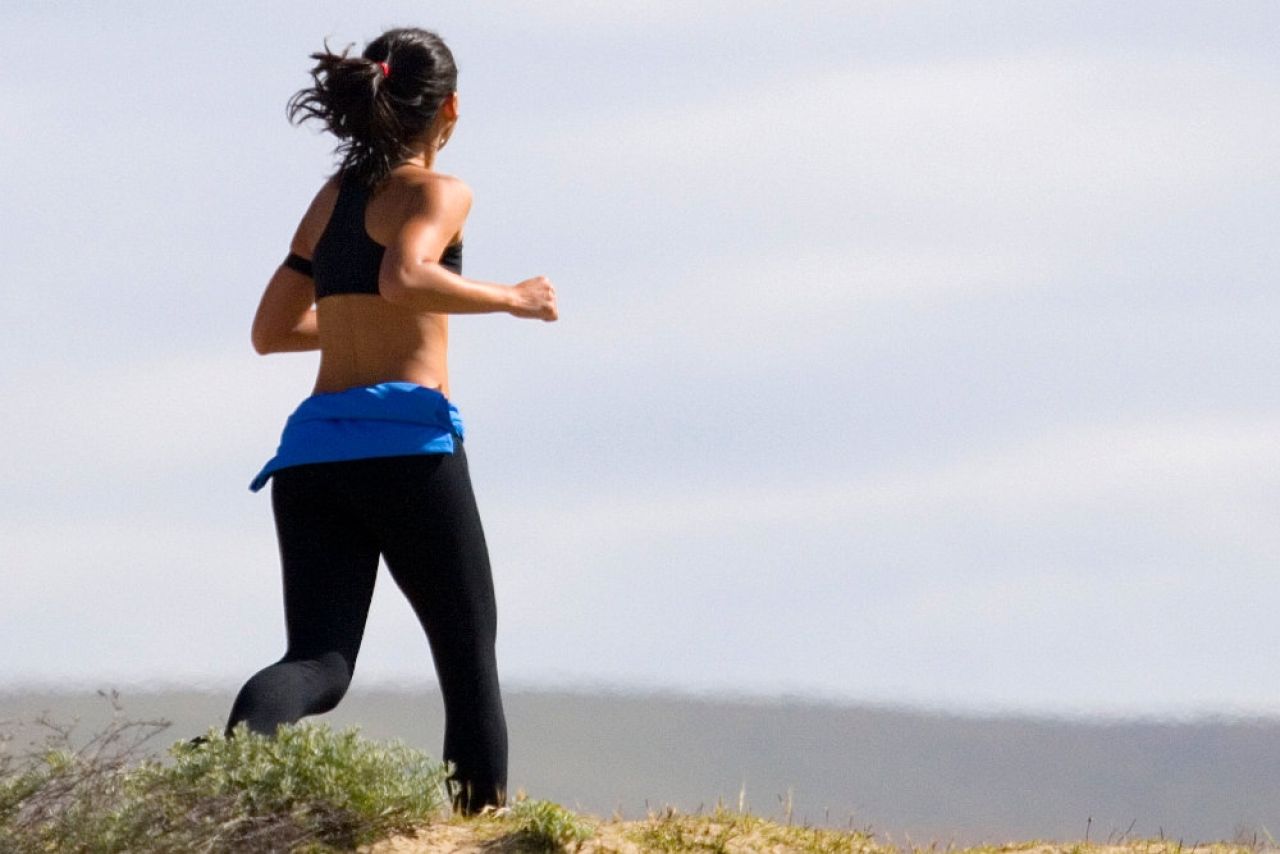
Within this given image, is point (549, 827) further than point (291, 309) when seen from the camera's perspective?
No

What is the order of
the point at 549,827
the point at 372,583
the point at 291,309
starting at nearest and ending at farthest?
the point at 549,827 → the point at 372,583 → the point at 291,309

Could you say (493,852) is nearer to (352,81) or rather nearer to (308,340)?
(308,340)

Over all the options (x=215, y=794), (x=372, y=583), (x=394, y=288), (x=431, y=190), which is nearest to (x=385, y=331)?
(x=394, y=288)

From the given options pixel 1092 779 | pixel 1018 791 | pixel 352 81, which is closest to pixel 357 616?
pixel 352 81

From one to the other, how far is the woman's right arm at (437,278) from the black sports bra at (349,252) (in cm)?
8

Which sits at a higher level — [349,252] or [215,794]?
[349,252]

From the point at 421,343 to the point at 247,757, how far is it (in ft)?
4.58

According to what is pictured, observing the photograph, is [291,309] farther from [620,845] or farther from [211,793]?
[620,845]

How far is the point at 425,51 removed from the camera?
5.85m

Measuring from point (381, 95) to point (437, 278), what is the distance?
0.77 metres

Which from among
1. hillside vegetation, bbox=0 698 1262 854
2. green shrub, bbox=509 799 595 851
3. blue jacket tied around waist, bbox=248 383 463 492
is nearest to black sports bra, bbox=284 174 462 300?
blue jacket tied around waist, bbox=248 383 463 492

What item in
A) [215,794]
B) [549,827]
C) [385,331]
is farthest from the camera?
[385,331]

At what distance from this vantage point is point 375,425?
5523 mm

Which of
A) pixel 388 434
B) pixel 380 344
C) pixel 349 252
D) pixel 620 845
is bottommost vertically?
pixel 620 845
